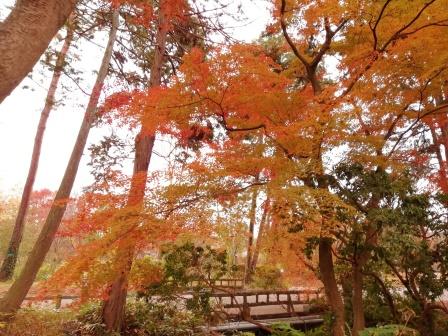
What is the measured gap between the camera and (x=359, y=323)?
6.07 meters

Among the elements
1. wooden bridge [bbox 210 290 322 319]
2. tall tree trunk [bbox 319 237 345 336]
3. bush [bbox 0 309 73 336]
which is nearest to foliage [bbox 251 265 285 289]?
wooden bridge [bbox 210 290 322 319]

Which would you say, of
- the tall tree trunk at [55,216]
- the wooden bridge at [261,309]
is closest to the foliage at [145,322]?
the wooden bridge at [261,309]

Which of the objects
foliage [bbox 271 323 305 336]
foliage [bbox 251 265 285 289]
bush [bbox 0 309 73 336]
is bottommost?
foliage [bbox 271 323 305 336]

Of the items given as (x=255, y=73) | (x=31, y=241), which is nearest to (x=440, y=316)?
(x=255, y=73)

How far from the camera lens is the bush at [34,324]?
468cm

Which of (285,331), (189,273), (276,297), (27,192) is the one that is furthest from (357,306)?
(27,192)

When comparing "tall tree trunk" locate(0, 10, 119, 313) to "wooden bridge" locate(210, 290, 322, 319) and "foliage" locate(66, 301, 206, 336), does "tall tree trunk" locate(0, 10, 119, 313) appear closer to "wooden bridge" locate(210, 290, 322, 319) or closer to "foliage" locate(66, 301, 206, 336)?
"foliage" locate(66, 301, 206, 336)

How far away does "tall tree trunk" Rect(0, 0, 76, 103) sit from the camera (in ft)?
5.01

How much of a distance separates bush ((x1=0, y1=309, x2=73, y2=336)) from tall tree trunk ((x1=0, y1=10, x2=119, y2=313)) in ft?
3.93

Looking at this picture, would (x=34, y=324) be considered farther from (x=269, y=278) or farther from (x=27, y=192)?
(x=269, y=278)

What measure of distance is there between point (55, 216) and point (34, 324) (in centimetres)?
265

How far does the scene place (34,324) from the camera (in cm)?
488

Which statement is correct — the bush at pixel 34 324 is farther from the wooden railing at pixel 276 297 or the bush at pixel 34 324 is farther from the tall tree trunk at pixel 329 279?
the wooden railing at pixel 276 297

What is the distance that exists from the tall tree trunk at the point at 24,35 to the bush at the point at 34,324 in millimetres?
4383
